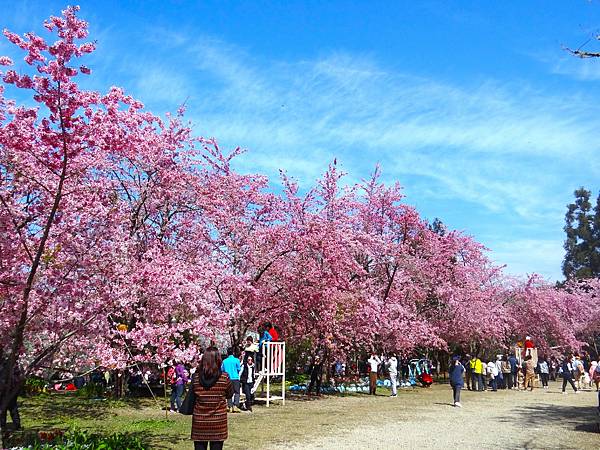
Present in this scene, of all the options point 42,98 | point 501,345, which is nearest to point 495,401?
point 501,345

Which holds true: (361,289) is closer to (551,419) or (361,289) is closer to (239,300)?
(239,300)

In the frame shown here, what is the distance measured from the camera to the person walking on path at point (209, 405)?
6129 mm

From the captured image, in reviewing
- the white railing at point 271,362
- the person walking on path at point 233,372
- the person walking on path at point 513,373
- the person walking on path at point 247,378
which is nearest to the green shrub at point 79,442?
the person walking on path at point 233,372

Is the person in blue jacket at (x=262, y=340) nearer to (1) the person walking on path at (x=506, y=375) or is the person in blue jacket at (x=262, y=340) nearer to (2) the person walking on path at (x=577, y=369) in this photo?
(1) the person walking on path at (x=506, y=375)

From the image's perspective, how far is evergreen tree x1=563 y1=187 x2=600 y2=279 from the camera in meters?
72.1

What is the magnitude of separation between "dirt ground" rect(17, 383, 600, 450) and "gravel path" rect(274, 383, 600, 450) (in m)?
0.02

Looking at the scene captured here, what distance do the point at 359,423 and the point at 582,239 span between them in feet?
236

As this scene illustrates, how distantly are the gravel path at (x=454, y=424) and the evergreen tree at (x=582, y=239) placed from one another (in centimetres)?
5793

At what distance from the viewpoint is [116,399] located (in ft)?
55.8

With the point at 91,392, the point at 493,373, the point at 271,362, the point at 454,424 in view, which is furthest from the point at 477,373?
the point at 91,392

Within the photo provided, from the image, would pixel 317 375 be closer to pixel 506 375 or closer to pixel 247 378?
pixel 247 378

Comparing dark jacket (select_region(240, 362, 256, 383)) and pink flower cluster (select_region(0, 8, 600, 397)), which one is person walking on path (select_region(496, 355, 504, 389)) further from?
dark jacket (select_region(240, 362, 256, 383))

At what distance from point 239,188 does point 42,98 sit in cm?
1234

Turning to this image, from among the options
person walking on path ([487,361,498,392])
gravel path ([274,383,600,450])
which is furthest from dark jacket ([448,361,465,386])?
person walking on path ([487,361,498,392])
